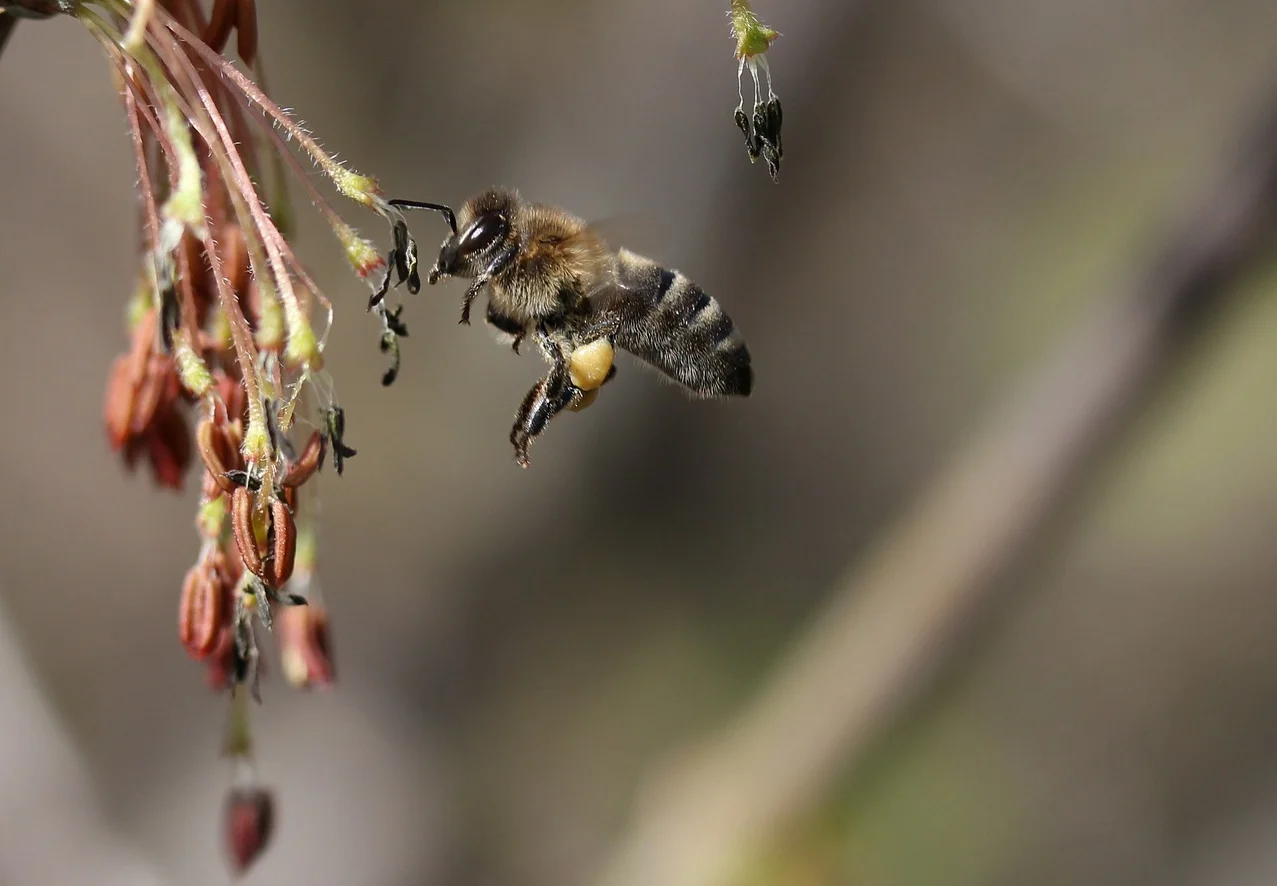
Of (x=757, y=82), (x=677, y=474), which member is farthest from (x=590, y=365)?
(x=677, y=474)

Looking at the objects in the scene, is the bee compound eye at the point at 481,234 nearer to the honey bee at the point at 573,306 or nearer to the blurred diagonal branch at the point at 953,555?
the honey bee at the point at 573,306

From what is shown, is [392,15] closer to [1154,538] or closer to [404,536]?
[404,536]

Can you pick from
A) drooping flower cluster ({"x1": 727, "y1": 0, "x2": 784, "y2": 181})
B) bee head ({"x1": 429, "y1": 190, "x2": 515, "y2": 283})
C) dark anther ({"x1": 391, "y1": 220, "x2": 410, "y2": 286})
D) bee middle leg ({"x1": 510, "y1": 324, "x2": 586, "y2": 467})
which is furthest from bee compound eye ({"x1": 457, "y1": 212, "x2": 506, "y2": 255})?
drooping flower cluster ({"x1": 727, "y1": 0, "x2": 784, "y2": 181})

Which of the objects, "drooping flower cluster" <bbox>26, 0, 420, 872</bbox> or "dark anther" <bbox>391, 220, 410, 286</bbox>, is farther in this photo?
"dark anther" <bbox>391, 220, 410, 286</bbox>

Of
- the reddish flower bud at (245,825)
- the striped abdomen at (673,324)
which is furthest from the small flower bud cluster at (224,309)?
the striped abdomen at (673,324)

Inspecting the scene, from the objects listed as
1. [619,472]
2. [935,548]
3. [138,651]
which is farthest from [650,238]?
[138,651]

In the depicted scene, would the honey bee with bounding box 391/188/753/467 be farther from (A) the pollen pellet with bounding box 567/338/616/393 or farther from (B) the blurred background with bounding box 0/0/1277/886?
(B) the blurred background with bounding box 0/0/1277/886
